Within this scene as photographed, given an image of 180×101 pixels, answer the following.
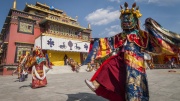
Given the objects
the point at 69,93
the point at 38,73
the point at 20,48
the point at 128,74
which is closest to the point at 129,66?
the point at 128,74

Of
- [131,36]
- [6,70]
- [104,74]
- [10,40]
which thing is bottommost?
[6,70]

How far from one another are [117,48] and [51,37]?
17339mm

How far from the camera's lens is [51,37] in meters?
19.2

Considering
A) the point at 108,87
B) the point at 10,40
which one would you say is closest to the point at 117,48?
the point at 108,87

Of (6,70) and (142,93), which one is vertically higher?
(142,93)

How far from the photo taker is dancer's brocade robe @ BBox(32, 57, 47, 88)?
5891mm

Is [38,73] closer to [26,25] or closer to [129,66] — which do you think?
[129,66]

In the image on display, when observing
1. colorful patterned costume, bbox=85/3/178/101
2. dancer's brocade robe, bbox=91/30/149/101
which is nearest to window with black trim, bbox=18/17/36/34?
colorful patterned costume, bbox=85/3/178/101

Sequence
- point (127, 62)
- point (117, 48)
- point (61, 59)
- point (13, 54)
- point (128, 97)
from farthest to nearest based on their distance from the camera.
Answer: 1. point (61, 59)
2. point (13, 54)
3. point (117, 48)
4. point (127, 62)
5. point (128, 97)

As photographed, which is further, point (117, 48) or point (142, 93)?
point (117, 48)

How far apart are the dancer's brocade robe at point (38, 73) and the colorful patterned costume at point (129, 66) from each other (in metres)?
4.03

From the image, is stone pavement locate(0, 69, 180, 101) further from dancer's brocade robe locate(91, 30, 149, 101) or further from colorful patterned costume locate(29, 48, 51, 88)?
dancer's brocade robe locate(91, 30, 149, 101)

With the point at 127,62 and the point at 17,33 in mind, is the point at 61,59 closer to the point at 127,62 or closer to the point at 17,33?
the point at 17,33

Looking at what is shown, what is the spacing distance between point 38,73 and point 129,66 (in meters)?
4.63
